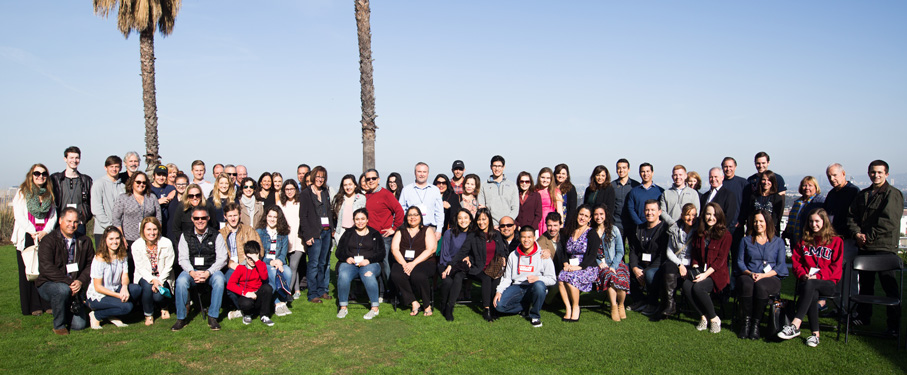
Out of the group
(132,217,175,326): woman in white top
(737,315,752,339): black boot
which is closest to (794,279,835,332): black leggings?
(737,315,752,339): black boot

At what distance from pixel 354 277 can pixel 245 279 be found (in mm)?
1180

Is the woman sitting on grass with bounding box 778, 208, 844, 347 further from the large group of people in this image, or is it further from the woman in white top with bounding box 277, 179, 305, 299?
the woman in white top with bounding box 277, 179, 305, 299

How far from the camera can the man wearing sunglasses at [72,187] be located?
613 cm

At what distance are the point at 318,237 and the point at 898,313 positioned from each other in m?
6.00

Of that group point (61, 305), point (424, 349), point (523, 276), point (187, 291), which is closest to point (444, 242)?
point (523, 276)

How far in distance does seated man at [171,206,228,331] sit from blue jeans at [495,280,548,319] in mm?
2911

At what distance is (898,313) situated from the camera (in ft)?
16.7

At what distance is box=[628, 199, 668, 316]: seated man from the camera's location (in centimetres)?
609

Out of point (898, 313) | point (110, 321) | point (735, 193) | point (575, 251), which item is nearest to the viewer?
point (898, 313)

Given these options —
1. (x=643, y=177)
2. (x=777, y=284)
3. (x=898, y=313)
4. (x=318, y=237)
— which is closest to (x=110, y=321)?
(x=318, y=237)

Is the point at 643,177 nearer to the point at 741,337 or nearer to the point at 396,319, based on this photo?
the point at 741,337

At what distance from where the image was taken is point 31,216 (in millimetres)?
5914

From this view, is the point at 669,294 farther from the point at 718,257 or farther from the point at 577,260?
the point at 577,260

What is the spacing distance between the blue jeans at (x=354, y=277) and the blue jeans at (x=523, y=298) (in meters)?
1.37
